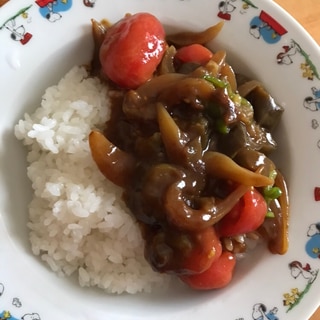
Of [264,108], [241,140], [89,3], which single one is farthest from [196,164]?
[89,3]

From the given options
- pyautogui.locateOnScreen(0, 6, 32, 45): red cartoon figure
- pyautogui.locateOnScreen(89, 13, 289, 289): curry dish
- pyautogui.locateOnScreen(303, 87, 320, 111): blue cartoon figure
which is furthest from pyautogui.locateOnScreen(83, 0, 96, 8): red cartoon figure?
pyautogui.locateOnScreen(303, 87, 320, 111): blue cartoon figure

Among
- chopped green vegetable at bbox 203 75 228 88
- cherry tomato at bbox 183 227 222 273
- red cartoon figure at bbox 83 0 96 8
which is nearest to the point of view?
cherry tomato at bbox 183 227 222 273

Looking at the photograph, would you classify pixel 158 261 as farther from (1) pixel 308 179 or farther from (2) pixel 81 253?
(1) pixel 308 179

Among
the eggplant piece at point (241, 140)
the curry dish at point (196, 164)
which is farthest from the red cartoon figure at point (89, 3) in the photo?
the eggplant piece at point (241, 140)

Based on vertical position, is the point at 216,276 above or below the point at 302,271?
below

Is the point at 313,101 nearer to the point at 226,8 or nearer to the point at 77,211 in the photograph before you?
the point at 226,8

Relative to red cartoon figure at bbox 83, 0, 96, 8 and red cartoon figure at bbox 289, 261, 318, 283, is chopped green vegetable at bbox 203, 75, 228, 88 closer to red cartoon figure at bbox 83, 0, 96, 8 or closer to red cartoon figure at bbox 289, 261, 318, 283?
red cartoon figure at bbox 83, 0, 96, 8
